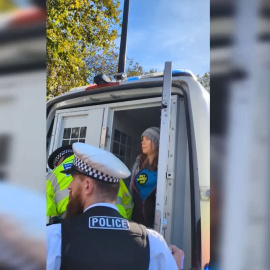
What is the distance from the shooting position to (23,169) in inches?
26.1

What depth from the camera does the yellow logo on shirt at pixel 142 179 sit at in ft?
9.10

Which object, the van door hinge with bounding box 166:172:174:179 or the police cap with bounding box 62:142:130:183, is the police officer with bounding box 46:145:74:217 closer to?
the police cap with bounding box 62:142:130:183

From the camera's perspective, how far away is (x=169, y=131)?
2441mm

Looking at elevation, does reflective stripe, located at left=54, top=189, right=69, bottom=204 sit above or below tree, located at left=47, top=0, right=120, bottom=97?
below

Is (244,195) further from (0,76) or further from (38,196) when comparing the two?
(0,76)

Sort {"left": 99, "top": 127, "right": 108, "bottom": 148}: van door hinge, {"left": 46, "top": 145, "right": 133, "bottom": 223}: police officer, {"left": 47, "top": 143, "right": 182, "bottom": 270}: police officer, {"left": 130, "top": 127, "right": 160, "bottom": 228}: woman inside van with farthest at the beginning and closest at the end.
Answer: {"left": 99, "top": 127, "right": 108, "bottom": 148}: van door hinge, {"left": 130, "top": 127, "right": 160, "bottom": 228}: woman inside van, {"left": 46, "top": 145, "right": 133, "bottom": 223}: police officer, {"left": 47, "top": 143, "right": 182, "bottom": 270}: police officer

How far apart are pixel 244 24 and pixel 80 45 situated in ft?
18.0

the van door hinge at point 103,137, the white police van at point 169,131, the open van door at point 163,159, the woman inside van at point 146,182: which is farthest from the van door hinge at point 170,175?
the van door hinge at point 103,137

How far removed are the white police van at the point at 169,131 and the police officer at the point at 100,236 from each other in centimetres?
31

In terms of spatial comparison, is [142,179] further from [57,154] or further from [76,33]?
[76,33]

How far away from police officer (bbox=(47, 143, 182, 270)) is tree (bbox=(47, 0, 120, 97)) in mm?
3089

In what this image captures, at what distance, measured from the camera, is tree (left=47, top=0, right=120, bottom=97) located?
4.52 m

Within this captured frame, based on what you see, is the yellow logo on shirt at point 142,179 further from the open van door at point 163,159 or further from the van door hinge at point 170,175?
the open van door at point 163,159

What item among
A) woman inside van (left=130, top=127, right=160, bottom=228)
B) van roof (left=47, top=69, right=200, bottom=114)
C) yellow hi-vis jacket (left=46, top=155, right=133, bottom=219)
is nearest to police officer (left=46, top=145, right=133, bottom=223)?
yellow hi-vis jacket (left=46, top=155, right=133, bottom=219)
